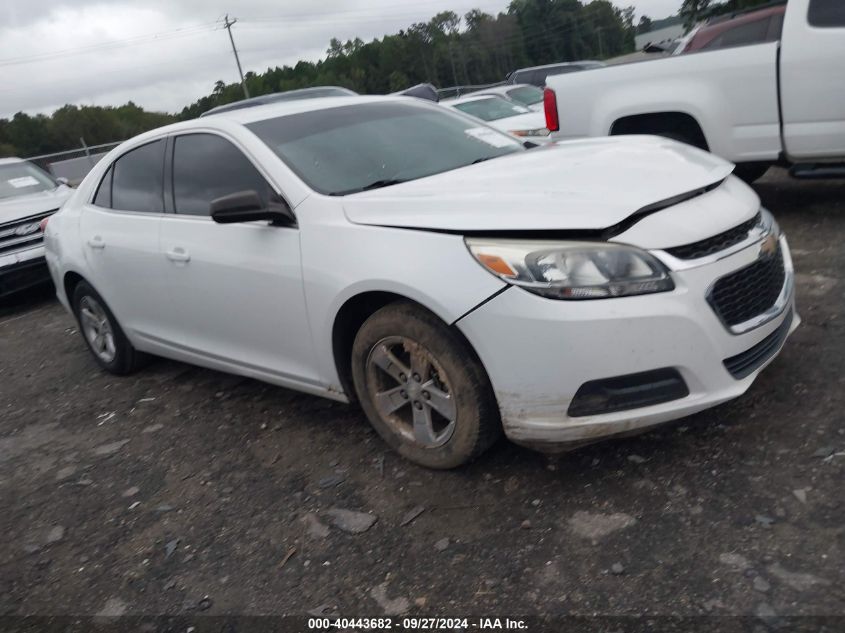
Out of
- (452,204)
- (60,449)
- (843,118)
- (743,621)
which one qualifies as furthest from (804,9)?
(60,449)

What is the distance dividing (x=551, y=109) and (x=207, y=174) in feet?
13.5

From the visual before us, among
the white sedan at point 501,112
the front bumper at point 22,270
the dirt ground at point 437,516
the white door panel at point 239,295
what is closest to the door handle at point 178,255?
the white door panel at point 239,295

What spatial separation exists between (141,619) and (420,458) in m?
1.24

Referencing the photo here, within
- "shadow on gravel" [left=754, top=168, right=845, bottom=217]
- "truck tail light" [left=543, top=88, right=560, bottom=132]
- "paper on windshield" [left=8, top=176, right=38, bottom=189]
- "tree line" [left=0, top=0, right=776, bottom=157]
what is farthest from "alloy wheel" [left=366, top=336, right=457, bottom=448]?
"tree line" [left=0, top=0, right=776, bottom=157]

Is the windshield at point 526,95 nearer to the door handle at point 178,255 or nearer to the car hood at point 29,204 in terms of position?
the car hood at point 29,204

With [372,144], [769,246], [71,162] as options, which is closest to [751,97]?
[769,246]

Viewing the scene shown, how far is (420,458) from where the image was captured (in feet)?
11.2

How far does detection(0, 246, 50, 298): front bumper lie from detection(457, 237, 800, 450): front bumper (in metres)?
7.16

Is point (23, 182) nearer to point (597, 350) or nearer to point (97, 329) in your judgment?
point (97, 329)

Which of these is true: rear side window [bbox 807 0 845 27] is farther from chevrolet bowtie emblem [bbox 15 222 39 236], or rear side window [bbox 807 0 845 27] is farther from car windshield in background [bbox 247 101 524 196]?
chevrolet bowtie emblem [bbox 15 222 39 236]

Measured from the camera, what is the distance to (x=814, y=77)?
5844mm

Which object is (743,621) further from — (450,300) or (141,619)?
(141,619)

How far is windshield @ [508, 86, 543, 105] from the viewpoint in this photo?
16.0 m

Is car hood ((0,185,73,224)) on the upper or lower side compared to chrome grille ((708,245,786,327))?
upper
